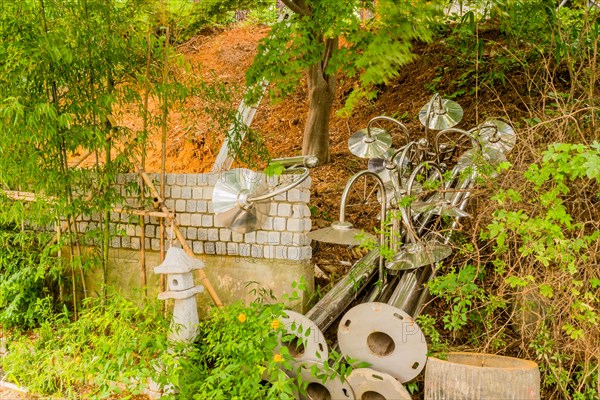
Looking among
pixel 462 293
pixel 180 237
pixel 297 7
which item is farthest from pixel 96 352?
pixel 297 7

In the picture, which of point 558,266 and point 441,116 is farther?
point 441,116

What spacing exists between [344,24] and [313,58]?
55cm

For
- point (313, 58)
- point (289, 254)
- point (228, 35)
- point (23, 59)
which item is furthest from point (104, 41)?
point (228, 35)

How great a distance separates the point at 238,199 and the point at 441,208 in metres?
1.50

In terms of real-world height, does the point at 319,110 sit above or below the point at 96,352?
above

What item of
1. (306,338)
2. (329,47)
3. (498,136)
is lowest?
(306,338)

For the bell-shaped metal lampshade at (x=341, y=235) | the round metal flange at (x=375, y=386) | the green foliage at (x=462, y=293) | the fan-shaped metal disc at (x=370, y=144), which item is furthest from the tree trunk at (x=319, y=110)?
the round metal flange at (x=375, y=386)

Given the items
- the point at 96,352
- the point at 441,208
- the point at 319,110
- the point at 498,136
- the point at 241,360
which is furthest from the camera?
the point at 319,110

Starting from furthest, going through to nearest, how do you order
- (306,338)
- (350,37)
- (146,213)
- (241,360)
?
(350,37) → (146,213) → (306,338) → (241,360)

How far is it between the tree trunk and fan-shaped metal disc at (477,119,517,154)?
2197 millimetres

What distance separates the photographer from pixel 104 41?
4199mm

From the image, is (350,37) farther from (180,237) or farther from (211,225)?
(180,237)

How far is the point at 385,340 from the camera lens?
376 cm

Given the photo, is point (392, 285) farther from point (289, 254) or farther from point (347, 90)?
point (347, 90)
